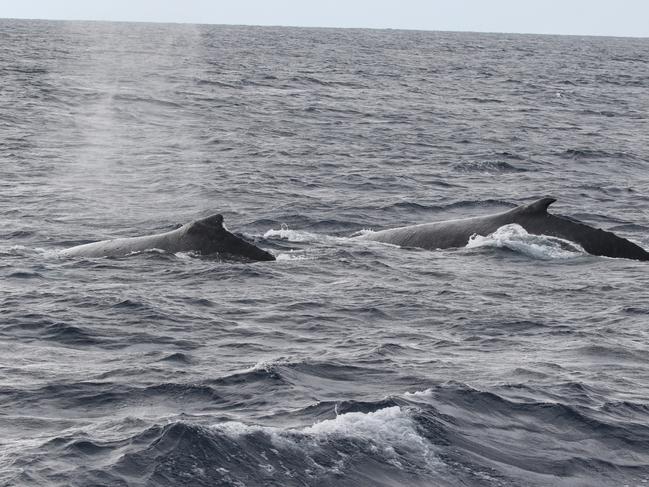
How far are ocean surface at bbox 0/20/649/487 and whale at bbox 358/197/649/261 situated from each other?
1.36 ft

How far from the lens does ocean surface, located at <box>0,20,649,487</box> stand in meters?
11.0

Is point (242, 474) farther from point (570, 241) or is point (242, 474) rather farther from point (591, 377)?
point (570, 241)

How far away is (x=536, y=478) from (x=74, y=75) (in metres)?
59.8

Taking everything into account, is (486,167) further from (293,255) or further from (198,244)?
(198,244)

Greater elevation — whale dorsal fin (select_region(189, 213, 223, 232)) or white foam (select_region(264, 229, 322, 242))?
whale dorsal fin (select_region(189, 213, 223, 232))

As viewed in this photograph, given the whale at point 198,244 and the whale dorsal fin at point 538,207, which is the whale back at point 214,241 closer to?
the whale at point 198,244

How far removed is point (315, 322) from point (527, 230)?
21.6ft

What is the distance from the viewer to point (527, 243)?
68.9 ft

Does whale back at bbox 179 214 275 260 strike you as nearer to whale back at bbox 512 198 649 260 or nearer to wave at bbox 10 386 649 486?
whale back at bbox 512 198 649 260

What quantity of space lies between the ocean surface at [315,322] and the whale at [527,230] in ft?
1.36

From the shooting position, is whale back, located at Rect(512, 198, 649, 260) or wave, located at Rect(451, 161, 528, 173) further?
wave, located at Rect(451, 161, 528, 173)

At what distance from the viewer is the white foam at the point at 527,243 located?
67.7ft

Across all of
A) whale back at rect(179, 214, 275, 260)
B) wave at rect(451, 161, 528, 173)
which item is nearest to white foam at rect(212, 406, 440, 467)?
whale back at rect(179, 214, 275, 260)

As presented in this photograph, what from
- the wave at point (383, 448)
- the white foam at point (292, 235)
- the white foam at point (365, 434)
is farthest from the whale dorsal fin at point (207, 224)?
the white foam at point (365, 434)
